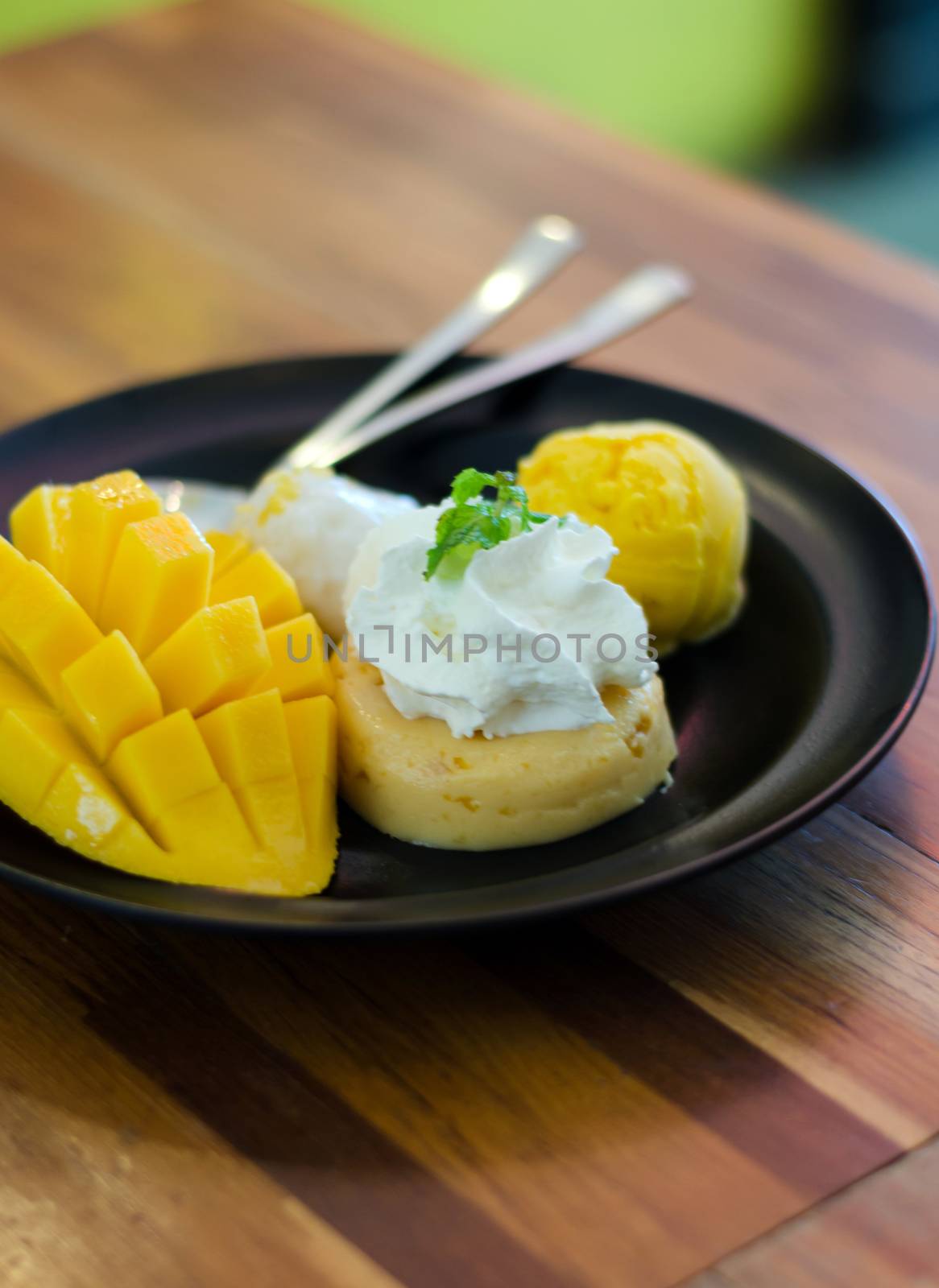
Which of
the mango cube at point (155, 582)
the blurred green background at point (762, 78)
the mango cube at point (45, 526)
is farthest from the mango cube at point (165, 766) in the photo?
the blurred green background at point (762, 78)

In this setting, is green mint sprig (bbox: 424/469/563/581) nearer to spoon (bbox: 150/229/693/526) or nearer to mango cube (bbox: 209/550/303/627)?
mango cube (bbox: 209/550/303/627)

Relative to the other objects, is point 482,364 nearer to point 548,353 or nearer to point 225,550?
point 548,353

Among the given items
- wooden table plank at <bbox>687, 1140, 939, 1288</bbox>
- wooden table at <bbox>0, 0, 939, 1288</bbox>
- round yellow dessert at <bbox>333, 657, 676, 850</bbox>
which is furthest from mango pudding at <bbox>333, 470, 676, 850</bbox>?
wooden table plank at <bbox>687, 1140, 939, 1288</bbox>

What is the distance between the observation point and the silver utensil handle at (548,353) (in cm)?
Result: 148

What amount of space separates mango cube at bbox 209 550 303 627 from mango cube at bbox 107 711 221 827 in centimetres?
17

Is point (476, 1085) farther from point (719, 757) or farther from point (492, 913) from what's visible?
point (719, 757)

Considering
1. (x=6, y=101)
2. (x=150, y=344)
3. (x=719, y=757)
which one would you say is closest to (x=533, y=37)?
(x=6, y=101)

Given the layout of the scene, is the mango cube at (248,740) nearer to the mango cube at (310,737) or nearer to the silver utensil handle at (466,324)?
the mango cube at (310,737)

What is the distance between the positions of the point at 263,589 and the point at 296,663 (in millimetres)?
80

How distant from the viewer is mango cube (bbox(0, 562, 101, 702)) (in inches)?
40.1

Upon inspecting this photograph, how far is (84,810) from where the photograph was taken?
0.96m

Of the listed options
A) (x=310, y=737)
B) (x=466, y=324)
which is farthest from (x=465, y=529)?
(x=466, y=324)

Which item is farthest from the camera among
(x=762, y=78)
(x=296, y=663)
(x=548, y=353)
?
(x=762, y=78)

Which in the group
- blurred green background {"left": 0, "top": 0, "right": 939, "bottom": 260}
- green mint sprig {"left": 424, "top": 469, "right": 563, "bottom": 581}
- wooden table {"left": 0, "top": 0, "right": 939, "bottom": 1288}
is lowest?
wooden table {"left": 0, "top": 0, "right": 939, "bottom": 1288}
